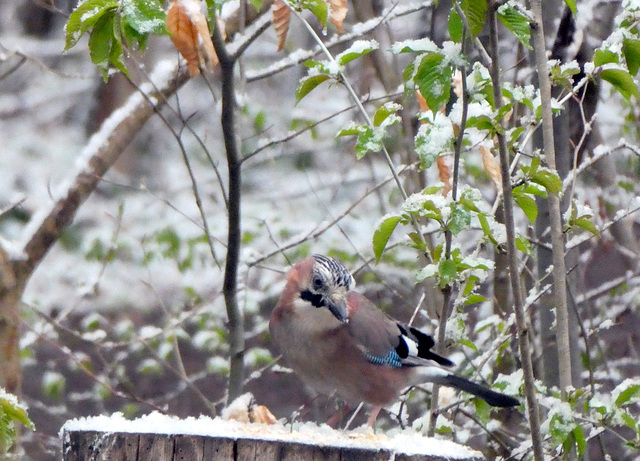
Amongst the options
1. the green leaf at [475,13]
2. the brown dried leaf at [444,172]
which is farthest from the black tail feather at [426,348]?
the green leaf at [475,13]

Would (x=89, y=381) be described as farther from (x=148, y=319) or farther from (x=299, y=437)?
(x=299, y=437)

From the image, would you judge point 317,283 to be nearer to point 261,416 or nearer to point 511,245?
point 261,416

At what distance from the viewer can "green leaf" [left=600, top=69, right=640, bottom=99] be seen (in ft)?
9.41

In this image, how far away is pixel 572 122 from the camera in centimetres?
483

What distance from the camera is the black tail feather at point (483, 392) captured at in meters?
3.40

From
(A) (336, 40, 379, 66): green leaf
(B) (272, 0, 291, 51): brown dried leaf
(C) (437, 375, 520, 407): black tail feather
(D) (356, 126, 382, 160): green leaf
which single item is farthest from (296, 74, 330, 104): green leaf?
(C) (437, 375, 520, 407): black tail feather

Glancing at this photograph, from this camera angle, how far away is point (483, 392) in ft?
11.3

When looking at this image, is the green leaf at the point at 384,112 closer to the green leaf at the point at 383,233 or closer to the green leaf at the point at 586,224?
the green leaf at the point at 383,233

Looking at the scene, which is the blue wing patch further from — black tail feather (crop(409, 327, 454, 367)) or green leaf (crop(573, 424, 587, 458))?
green leaf (crop(573, 424, 587, 458))

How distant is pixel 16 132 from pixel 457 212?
42.9 feet

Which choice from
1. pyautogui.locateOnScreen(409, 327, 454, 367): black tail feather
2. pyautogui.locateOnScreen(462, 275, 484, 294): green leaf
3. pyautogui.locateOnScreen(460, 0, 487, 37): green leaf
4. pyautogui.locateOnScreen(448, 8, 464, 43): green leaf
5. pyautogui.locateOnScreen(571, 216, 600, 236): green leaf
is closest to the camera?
pyautogui.locateOnScreen(460, 0, 487, 37): green leaf

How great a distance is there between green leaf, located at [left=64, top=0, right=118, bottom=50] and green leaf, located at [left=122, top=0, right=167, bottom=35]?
0.07 metres

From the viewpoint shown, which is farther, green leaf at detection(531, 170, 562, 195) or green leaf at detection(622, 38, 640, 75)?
green leaf at detection(622, 38, 640, 75)

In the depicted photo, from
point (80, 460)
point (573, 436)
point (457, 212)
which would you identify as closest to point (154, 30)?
point (457, 212)
